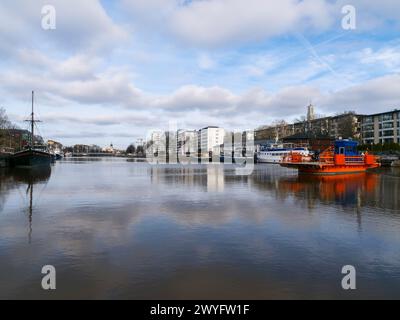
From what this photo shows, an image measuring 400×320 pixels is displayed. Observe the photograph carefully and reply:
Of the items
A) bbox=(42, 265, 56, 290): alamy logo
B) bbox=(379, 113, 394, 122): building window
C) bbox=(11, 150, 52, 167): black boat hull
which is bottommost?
bbox=(42, 265, 56, 290): alamy logo

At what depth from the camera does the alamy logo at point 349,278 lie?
6.83 m

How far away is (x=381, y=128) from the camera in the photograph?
112 m

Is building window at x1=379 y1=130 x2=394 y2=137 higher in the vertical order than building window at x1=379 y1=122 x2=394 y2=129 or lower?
lower

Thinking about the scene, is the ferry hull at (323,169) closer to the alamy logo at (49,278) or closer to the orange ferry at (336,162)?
the orange ferry at (336,162)

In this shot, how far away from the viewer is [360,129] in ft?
399

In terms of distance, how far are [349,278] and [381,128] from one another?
119 metres

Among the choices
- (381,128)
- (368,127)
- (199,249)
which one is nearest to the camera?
(199,249)

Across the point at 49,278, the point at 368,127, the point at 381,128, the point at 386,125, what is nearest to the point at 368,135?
the point at 368,127

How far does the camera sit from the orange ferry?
37.1 metres

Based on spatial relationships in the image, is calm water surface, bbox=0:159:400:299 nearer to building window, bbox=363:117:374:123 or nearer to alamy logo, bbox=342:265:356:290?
alamy logo, bbox=342:265:356:290

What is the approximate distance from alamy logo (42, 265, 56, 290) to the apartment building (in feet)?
384

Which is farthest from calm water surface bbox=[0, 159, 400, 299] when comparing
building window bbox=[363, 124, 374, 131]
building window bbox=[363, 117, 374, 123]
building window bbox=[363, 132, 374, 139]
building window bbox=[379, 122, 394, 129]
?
building window bbox=[363, 117, 374, 123]

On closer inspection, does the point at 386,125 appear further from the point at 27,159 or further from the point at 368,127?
the point at 27,159
